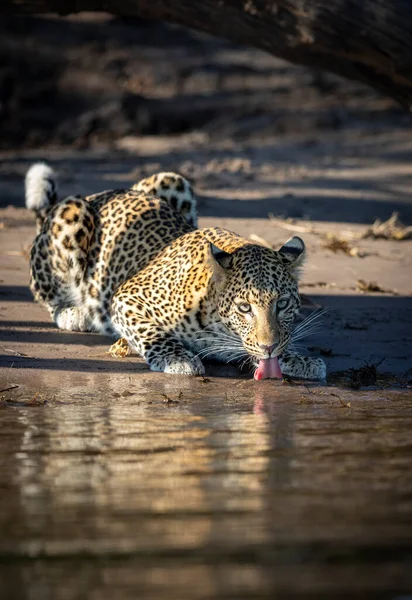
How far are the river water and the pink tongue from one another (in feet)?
0.40

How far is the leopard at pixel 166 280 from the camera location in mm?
8422

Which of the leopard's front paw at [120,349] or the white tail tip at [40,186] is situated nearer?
the leopard's front paw at [120,349]

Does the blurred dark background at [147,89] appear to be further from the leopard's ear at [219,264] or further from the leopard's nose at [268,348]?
the leopard's nose at [268,348]

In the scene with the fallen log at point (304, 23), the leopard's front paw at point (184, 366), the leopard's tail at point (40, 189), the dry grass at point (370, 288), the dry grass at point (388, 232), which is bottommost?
the leopard's front paw at point (184, 366)

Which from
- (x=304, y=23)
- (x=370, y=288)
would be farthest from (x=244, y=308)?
(x=304, y=23)

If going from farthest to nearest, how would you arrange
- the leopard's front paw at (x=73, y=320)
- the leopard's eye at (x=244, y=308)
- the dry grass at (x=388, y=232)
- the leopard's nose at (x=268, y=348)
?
1. the dry grass at (x=388, y=232)
2. the leopard's front paw at (x=73, y=320)
3. the leopard's eye at (x=244, y=308)
4. the leopard's nose at (x=268, y=348)

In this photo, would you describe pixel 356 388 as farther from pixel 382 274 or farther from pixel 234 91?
pixel 234 91

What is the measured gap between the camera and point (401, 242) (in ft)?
42.4

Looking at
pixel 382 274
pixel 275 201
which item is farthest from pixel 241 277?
pixel 275 201

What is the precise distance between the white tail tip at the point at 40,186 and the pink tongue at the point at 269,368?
3427 millimetres

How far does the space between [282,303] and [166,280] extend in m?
1.13

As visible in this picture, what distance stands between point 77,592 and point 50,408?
3.45m

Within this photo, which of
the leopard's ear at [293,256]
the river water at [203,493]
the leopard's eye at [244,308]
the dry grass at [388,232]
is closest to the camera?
the river water at [203,493]

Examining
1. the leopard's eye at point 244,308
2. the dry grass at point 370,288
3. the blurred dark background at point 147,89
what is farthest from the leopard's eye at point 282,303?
the blurred dark background at point 147,89
